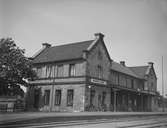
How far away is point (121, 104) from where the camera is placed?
42500mm

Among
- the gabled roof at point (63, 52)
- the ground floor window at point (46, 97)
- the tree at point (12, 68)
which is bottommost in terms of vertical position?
the ground floor window at point (46, 97)

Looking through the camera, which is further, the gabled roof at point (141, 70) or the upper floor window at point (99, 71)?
the gabled roof at point (141, 70)

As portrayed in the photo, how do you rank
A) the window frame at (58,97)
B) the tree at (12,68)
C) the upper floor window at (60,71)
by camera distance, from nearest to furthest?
the tree at (12,68)
the window frame at (58,97)
the upper floor window at (60,71)

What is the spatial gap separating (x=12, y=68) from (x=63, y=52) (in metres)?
10.2

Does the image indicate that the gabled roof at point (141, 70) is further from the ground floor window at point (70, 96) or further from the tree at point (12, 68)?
the tree at point (12, 68)

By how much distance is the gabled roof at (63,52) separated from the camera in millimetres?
33972

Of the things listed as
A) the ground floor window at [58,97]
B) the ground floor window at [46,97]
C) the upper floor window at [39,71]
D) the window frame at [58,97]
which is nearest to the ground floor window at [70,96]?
the window frame at [58,97]

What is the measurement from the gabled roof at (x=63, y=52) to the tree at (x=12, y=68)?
5926mm

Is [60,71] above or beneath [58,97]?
above

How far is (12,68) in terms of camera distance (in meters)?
28.7

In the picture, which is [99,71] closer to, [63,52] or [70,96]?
[70,96]

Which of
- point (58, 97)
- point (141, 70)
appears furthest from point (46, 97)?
point (141, 70)

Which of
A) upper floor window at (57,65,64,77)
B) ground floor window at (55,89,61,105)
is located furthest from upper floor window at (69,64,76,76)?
ground floor window at (55,89,61,105)

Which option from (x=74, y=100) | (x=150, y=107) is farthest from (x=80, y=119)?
(x=150, y=107)
